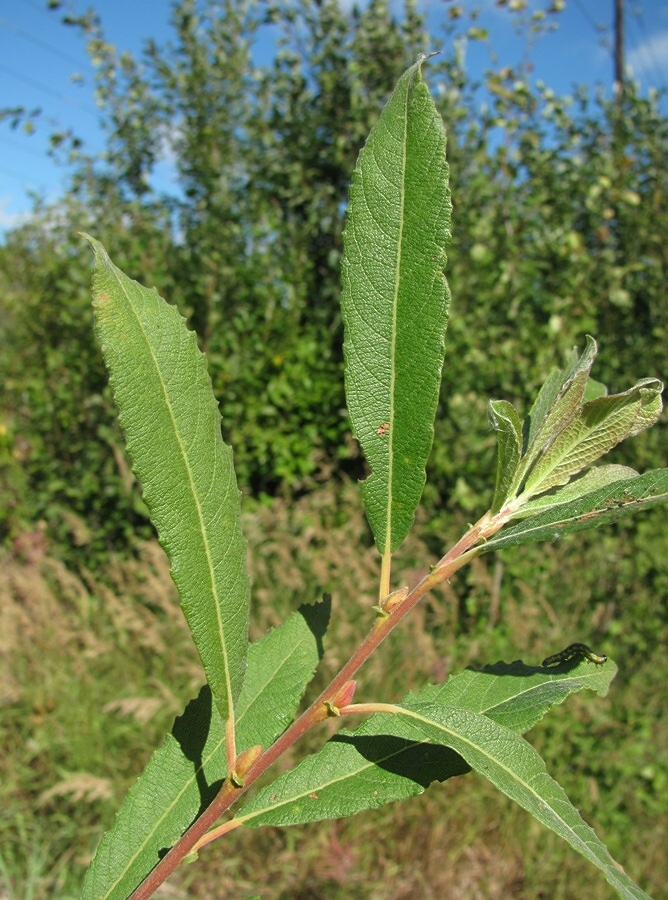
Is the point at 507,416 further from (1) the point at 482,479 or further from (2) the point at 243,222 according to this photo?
(2) the point at 243,222

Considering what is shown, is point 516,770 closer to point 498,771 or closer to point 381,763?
point 498,771

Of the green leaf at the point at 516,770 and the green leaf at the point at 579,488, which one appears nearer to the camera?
the green leaf at the point at 516,770

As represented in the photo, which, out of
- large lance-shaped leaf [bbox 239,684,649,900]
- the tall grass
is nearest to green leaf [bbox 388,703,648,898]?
large lance-shaped leaf [bbox 239,684,649,900]

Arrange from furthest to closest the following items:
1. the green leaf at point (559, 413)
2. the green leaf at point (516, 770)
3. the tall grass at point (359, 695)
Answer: the tall grass at point (359, 695)
the green leaf at point (559, 413)
the green leaf at point (516, 770)

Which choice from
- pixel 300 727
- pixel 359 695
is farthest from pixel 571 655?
pixel 359 695

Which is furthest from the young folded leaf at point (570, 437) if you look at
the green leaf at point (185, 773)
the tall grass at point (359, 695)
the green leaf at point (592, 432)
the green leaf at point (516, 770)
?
the tall grass at point (359, 695)

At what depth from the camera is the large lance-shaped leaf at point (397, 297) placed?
24.0 inches

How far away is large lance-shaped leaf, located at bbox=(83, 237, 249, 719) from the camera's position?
1.84 ft

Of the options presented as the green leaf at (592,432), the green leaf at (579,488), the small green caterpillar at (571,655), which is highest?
the green leaf at (592,432)

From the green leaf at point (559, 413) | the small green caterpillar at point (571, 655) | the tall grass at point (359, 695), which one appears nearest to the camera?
the green leaf at point (559, 413)

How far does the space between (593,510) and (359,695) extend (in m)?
2.89

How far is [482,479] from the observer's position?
12.2ft

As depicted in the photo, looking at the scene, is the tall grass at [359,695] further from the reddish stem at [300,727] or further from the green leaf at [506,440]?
the green leaf at [506,440]

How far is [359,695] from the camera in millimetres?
3283
